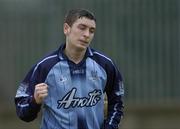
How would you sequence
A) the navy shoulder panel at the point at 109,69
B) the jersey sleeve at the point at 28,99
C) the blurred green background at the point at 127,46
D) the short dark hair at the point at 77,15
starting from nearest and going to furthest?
the jersey sleeve at the point at 28,99 < the short dark hair at the point at 77,15 < the navy shoulder panel at the point at 109,69 < the blurred green background at the point at 127,46

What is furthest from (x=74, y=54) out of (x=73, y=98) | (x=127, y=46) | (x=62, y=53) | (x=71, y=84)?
(x=127, y=46)

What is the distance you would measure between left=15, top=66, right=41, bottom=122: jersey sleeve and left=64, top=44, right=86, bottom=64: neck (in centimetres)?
30

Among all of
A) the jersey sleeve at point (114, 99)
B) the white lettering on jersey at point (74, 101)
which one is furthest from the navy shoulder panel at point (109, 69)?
the white lettering on jersey at point (74, 101)

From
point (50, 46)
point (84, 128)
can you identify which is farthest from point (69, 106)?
point (50, 46)

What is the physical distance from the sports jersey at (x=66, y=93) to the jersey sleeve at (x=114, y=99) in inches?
3.6

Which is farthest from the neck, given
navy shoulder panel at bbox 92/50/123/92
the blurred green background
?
the blurred green background

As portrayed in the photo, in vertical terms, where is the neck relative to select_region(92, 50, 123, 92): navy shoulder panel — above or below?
above

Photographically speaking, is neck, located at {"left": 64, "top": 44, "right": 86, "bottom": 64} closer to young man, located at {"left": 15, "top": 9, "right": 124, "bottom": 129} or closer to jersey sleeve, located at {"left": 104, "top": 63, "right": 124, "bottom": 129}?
young man, located at {"left": 15, "top": 9, "right": 124, "bottom": 129}

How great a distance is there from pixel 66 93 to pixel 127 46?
6.09 m

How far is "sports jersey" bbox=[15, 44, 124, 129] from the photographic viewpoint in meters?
7.08

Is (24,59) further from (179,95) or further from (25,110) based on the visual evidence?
(25,110)

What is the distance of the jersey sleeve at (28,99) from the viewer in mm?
7020

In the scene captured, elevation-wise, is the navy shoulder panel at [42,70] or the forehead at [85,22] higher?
the forehead at [85,22]

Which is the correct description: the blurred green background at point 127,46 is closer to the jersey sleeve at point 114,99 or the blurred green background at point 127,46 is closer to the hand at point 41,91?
the jersey sleeve at point 114,99
